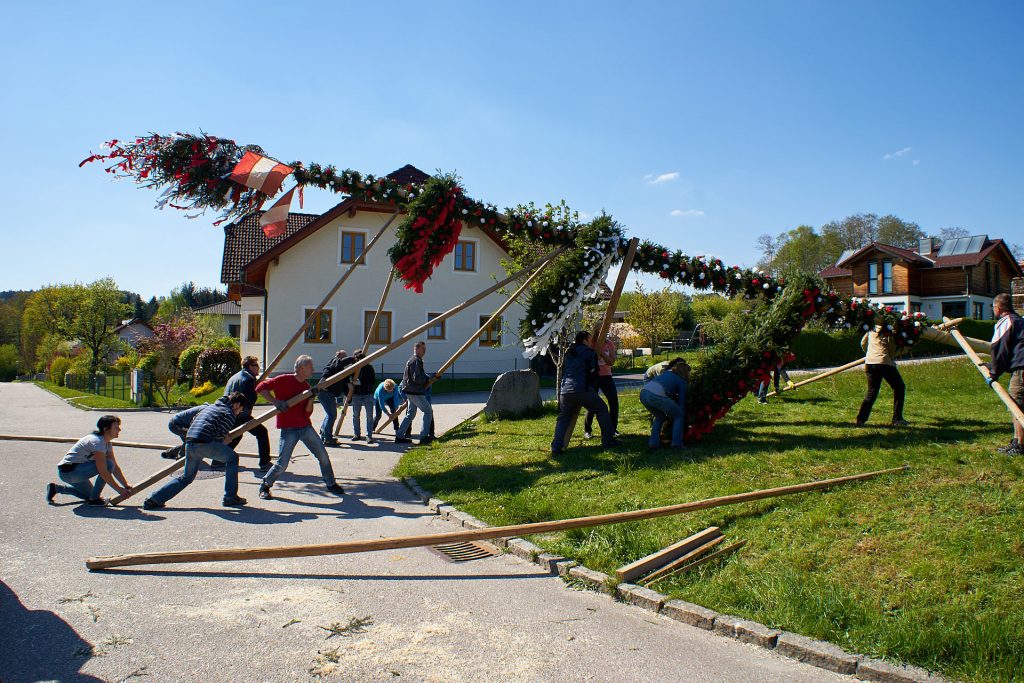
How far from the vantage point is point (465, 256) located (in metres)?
30.8

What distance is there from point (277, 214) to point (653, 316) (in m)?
29.9

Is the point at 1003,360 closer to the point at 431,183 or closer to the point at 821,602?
the point at 821,602

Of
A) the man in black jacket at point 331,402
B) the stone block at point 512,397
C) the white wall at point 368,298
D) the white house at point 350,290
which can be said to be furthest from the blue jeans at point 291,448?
the white wall at point 368,298

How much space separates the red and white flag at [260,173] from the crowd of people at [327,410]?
270cm

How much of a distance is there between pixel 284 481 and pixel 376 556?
4.02m

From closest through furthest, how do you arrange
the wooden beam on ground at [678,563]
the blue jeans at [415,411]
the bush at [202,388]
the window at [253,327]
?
the wooden beam on ground at [678,563] → the blue jeans at [415,411] → the bush at [202,388] → the window at [253,327]

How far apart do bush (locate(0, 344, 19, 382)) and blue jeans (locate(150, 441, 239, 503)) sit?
78.8 m

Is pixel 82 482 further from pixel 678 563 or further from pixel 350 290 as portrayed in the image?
pixel 350 290

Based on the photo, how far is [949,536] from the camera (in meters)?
5.52

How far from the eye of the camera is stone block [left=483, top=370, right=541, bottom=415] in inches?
596

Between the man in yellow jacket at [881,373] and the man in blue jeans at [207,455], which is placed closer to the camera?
the man in blue jeans at [207,455]

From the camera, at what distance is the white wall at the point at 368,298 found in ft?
93.6

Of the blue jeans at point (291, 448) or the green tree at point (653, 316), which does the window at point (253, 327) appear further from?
the blue jeans at point (291, 448)

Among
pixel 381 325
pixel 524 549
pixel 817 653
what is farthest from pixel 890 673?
pixel 381 325
